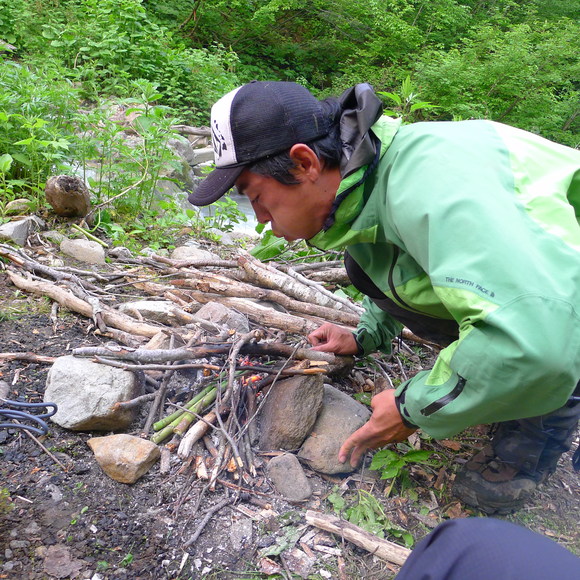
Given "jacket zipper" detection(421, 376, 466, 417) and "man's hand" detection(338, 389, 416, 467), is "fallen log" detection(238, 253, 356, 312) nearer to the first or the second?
"man's hand" detection(338, 389, 416, 467)

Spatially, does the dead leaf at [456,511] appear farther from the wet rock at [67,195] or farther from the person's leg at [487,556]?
the wet rock at [67,195]

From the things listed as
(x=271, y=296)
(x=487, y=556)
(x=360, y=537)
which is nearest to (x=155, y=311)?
(x=271, y=296)

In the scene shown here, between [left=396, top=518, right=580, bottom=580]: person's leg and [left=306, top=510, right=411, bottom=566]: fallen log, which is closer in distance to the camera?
[left=396, top=518, right=580, bottom=580]: person's leg

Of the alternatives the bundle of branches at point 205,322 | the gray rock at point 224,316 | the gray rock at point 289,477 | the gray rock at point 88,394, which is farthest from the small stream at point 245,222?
the gray rock at point 289,477

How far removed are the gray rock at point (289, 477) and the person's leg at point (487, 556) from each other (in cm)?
121

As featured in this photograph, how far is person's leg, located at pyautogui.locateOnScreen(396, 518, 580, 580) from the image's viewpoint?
0.86 meters

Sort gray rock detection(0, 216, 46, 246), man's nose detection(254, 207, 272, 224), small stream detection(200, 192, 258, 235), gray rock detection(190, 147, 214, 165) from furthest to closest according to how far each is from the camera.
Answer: gray rock detection(190, 147, 214, 165)
small stream detection(200, 192, 258, 235)
gray rock detection(0, 216, 46, 246)
man's nose detection(254, 207, 272, 224)

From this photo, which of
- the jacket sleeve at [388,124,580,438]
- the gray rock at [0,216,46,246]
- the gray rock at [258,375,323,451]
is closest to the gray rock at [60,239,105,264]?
the gray rock at [0,216,46,246]

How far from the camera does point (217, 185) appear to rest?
6.18 feet

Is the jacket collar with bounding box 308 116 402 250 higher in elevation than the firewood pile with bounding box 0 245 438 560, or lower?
higher

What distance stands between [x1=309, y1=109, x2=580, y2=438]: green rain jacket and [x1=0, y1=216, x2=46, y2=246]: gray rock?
3208mm

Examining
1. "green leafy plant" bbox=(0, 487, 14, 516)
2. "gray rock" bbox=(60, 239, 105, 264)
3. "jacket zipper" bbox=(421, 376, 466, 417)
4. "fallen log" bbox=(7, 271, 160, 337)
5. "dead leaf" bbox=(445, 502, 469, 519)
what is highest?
"jacket zipper" bbox=(421, 376, 466, 417)

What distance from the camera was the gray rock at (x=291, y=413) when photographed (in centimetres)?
238

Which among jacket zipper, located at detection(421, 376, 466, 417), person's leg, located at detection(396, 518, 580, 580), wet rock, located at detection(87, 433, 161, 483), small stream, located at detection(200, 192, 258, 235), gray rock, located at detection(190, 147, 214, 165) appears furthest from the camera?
gray rock, located at detection(190, 147, 214, 165)
